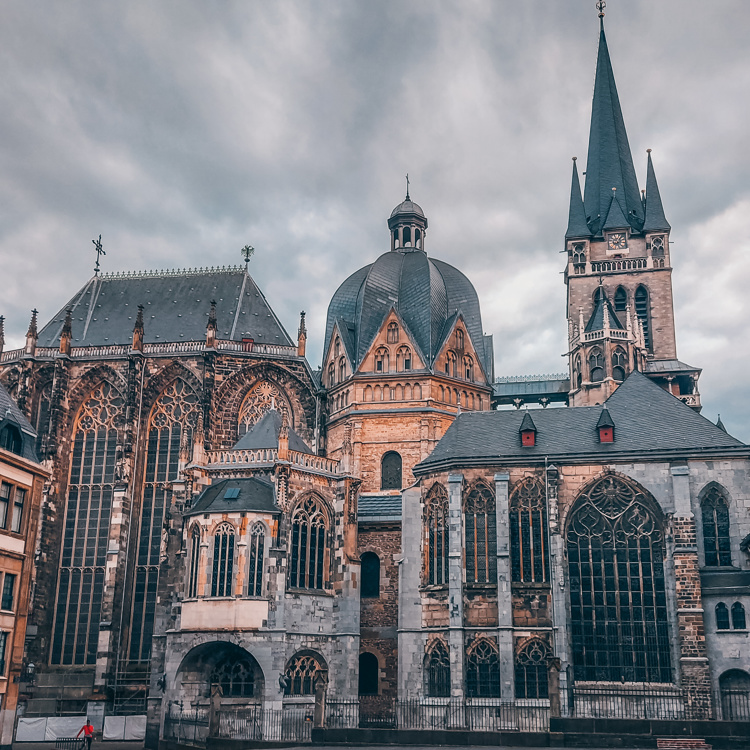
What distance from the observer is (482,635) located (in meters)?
34.7

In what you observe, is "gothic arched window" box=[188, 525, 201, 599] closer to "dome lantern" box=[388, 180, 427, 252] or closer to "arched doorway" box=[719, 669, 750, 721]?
"arched doorway" box=[719, 669, 750, 721]

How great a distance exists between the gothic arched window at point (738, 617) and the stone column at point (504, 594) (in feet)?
26.4

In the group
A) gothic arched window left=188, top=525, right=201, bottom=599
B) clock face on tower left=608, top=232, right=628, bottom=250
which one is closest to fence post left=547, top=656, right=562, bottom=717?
gothic arched window left=188, top=525, right=201, bottom=599

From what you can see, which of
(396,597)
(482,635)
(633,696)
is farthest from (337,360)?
(633,696)

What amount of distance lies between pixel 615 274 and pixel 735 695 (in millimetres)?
29830

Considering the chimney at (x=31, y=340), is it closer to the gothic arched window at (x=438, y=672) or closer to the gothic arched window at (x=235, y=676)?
the gothic arched window at (x=235, y=676)

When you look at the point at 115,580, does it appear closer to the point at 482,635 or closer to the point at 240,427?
the point at 240,427

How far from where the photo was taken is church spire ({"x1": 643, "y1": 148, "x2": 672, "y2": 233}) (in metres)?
56.4

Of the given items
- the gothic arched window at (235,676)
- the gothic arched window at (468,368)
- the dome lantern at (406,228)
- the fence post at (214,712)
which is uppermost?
the dome lantern at (406,228)

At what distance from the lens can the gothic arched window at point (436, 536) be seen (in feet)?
121

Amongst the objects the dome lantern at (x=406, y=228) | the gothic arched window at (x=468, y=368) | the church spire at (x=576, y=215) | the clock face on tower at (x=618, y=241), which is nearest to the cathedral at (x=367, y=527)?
the gothic arched window at (x=468, y=368)

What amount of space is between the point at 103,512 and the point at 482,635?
20.0 metres

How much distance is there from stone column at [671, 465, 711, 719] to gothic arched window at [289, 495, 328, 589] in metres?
13.8

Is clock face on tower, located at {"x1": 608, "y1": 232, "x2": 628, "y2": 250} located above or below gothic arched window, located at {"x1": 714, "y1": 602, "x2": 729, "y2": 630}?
above
